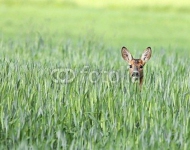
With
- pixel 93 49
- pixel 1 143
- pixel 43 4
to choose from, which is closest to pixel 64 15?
pixel 43 4

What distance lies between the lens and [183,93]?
5.38 m

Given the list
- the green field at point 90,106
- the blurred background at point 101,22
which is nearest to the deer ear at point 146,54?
the green field at point 90,106

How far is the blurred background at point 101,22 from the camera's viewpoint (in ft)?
35.3

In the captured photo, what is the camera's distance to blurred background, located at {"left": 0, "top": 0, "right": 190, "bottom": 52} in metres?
10.8

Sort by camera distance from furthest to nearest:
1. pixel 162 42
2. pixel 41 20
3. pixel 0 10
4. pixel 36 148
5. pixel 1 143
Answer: pixel 0 10, pixel 41 20, pixel 162 42, pixel 1 143, pixel 36 148

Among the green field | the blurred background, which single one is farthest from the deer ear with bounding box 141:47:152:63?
the blurred background

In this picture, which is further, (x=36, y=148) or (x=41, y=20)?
(x=41, y=20)

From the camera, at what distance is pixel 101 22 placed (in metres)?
12.8

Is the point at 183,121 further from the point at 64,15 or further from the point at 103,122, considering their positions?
the point at 64,15

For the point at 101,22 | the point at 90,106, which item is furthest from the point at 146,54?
the point at 101,22

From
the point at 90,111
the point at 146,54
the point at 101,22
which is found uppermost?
the point at 101,22

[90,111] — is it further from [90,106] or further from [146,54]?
[146,54]

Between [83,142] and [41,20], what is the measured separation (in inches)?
329

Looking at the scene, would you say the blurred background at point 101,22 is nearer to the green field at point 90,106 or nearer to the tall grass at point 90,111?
the green field at point 90,106
